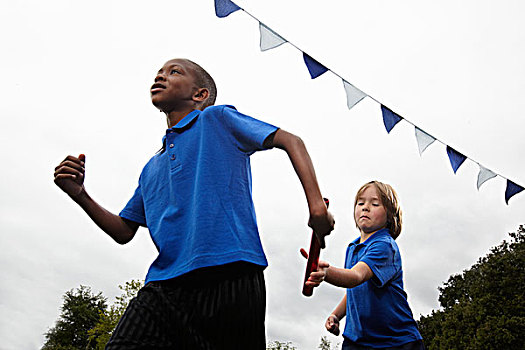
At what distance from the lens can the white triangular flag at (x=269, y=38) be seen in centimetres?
491

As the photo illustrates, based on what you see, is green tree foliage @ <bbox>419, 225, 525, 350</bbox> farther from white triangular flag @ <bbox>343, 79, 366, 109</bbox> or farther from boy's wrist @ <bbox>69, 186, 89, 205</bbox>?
boy's wrist @ <bbox>69, 186, 89, 205</bbox>

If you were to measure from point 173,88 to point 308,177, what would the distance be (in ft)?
3.13

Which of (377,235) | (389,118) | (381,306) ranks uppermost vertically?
(389,118)

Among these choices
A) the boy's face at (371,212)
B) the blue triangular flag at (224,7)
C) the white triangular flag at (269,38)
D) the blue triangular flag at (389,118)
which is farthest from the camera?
the blue triangular flag at (389,118)

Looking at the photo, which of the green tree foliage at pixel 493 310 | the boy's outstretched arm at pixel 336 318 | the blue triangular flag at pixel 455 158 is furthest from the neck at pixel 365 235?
the green tree foliage at pixel 493 310

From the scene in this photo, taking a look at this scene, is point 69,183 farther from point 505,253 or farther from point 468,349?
point 505,253

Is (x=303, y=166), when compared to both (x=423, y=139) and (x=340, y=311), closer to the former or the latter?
(x=340, y=311)

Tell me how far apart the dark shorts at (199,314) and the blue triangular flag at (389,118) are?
4.43 m

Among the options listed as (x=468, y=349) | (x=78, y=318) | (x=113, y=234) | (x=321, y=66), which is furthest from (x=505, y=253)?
(x=78, y=318)

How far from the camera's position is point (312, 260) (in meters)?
2.14

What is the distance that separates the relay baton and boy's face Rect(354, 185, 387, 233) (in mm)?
1583

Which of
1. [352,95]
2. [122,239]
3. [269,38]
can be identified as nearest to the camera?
[122,239]

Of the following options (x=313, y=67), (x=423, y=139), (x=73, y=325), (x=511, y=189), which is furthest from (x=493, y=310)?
(x=73, y=325)

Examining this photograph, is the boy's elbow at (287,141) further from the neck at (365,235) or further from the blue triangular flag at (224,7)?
the blue triangular flag at (224,7)
